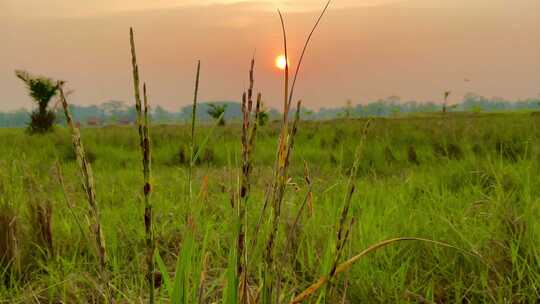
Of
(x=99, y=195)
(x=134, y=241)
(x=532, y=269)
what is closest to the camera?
(x=532, y=269)

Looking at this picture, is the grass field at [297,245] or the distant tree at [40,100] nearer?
the grass field at [297,245]

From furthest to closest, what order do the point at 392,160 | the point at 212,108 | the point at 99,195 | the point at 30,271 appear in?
the point at 212,108, the point at 392,160, the point at 99,195, the point at 30,271

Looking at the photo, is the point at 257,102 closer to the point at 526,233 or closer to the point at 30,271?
the point at 526,233

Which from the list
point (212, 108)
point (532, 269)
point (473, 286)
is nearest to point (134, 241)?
Answer: point (473, 286)

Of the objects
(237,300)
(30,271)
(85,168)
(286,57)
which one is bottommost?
(30,271)

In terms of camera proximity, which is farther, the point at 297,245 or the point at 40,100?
the point at 40,100

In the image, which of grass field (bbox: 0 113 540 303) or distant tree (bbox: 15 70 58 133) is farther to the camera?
distant tree (bbox: 15 70 58 133)

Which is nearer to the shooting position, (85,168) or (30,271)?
(85,168)

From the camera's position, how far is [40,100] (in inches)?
532

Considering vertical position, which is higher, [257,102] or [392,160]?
[257,102]

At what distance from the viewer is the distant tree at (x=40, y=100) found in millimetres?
12295

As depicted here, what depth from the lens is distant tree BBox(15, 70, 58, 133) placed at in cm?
1230

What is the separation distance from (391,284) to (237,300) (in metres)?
1.03

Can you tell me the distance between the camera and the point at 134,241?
Answer: 2.45 metres
